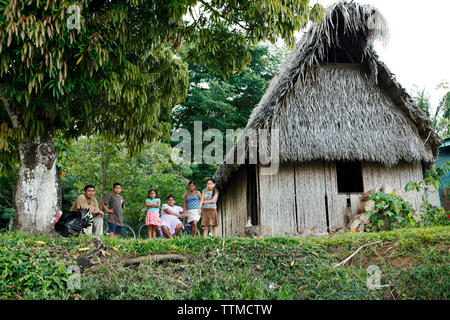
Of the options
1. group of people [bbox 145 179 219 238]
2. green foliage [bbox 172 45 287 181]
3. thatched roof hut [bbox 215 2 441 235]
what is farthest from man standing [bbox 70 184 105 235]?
green foliage [bbox 172 45 287 181]

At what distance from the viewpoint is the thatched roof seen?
8.67 m

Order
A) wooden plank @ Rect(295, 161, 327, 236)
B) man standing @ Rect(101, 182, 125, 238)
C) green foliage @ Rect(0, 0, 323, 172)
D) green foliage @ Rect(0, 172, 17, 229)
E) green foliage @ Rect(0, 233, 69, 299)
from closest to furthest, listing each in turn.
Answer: green foliage @ Rect(0, 233, 69, 299) → green foliage @ Rect(0, 0, 323, 172) → man standing @ Rect(101, 182, 125, 238) → wooden plank @ Rect(295, 161, 327, 236) → green foliage @ Rect(0, 172, 17, 229)

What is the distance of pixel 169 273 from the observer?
4.84 metres

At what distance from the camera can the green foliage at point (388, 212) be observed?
778 cm

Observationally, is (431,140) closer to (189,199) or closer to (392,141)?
(392,141)

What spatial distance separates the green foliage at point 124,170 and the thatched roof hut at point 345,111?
394 cm

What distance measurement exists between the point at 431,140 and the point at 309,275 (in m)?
6.61

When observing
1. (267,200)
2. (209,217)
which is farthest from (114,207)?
(267,200)

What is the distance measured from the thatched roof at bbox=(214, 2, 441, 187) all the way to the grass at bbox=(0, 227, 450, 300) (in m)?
3.45

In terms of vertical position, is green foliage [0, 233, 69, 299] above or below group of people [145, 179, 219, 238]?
below

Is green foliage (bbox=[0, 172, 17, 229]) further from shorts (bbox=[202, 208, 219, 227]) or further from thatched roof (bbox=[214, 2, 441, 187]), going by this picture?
shorts (bbox=[202, 208, 219, 227])
